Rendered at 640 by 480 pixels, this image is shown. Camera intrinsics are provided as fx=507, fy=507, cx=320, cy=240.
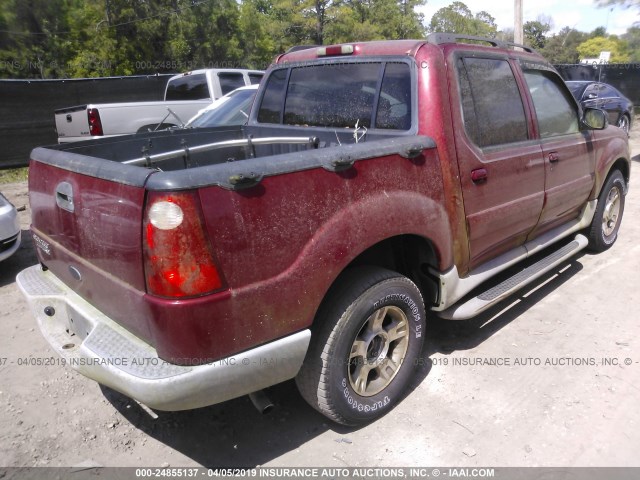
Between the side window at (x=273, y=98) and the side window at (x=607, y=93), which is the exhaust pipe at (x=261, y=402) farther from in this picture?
the side window at (x=607, y=93)

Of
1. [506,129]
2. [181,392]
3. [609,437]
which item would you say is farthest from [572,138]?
[181,392]

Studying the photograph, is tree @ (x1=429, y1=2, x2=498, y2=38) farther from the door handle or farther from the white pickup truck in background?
the door handle

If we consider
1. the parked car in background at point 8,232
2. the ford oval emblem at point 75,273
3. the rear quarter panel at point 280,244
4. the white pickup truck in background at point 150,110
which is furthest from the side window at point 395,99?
the white pickup truck in background at point 150,110

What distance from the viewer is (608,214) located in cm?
518

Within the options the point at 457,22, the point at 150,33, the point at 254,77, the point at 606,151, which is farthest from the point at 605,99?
the point at 457,22

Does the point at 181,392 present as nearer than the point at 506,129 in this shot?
Yes

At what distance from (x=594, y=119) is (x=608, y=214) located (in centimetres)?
130

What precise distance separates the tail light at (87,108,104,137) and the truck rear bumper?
276 inches

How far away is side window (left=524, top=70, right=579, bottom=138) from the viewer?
3.83m

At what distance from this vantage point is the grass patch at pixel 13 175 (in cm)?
1081

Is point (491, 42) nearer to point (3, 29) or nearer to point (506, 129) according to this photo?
point (506, 129)

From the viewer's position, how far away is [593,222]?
4.96m

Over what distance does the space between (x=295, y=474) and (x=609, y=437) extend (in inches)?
65.6

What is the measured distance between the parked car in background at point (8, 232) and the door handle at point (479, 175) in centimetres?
444
